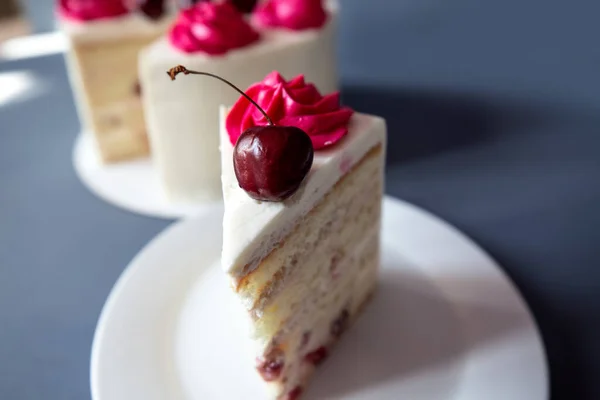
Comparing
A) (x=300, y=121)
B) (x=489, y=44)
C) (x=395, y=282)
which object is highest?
(x=300, y=121)

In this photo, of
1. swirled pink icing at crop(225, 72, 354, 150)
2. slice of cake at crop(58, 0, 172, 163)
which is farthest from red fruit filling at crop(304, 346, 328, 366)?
slice of cake at crop(58, 0, 172, 163)

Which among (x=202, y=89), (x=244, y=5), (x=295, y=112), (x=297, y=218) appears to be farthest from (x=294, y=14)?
(x=297, y=218)

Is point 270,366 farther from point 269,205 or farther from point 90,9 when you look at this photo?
point 90,9

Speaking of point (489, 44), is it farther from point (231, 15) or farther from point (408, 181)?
point (231, 15)

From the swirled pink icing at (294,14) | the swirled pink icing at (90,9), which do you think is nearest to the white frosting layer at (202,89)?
the swirled pink icing at (294,14)

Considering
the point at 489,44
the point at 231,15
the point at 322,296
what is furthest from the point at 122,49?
the point at 489,44
